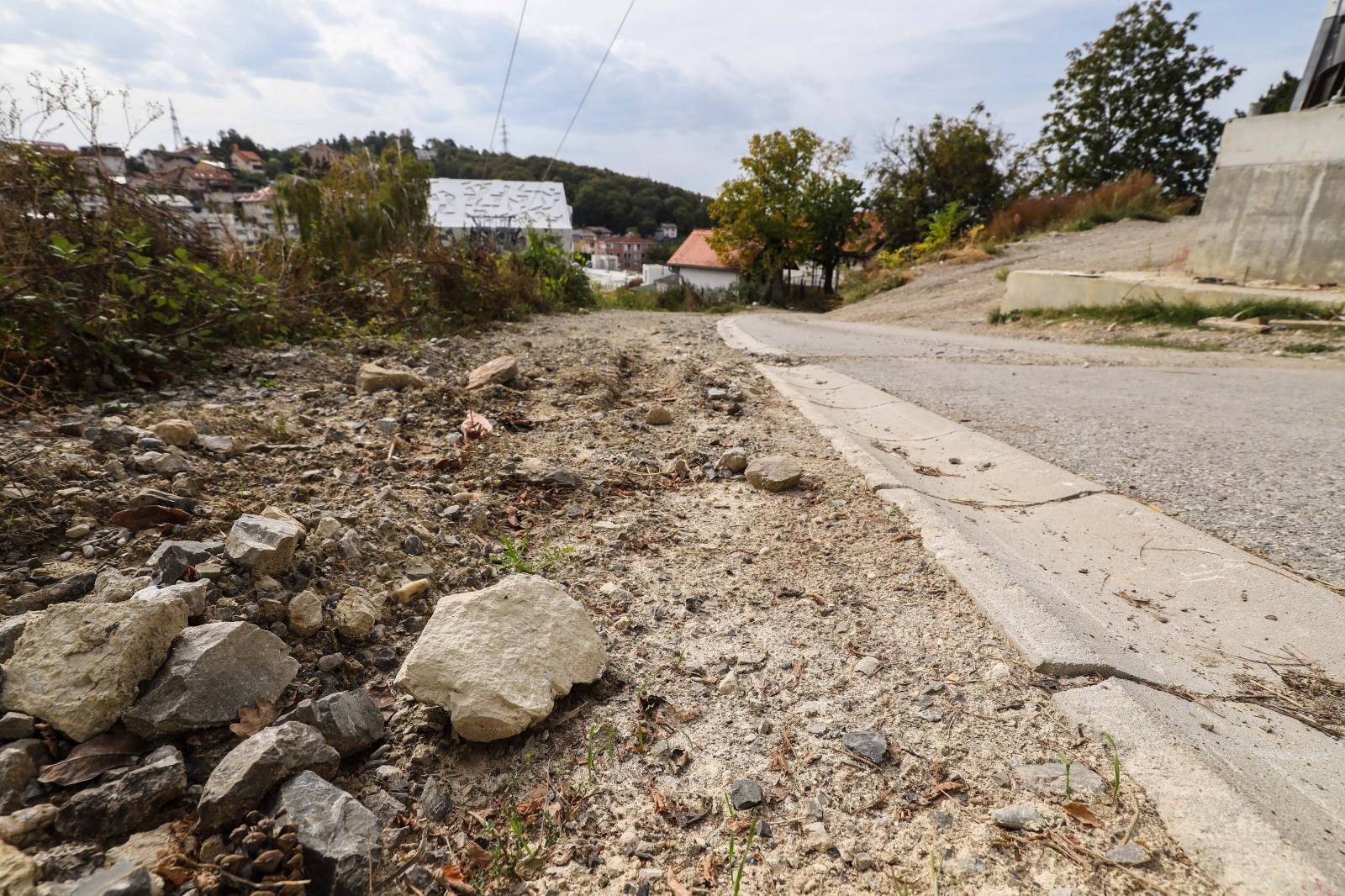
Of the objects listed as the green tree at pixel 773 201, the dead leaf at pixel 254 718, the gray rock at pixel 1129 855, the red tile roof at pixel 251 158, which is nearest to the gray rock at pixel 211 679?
the dead leaf at pixel 254 718

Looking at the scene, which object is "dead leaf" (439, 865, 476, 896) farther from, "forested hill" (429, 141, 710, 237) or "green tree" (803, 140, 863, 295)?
"forested hill" (429, 141, 710, 237)

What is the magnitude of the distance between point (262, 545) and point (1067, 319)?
9939 millimetres

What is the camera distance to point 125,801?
1.05 meters

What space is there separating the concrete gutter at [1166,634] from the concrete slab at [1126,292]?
684cm

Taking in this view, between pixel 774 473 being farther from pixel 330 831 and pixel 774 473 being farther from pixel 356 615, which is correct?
pixel 330 831

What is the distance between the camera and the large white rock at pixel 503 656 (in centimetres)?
132

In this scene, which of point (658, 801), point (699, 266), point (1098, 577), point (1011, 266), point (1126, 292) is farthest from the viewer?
point (699, 266)

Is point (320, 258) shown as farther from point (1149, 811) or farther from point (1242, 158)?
point (1242, 158)

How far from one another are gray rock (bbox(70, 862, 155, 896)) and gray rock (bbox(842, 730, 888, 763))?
1214 mm

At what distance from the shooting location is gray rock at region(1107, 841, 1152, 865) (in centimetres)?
100

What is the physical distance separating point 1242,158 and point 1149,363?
4880 millimetres

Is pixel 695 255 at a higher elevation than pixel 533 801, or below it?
below

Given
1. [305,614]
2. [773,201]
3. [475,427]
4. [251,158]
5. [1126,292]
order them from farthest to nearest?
[773,201]
[251,158]
[1126,292]
[475,427]
[305,614]

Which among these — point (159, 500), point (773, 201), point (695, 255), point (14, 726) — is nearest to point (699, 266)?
point (695, 255)
